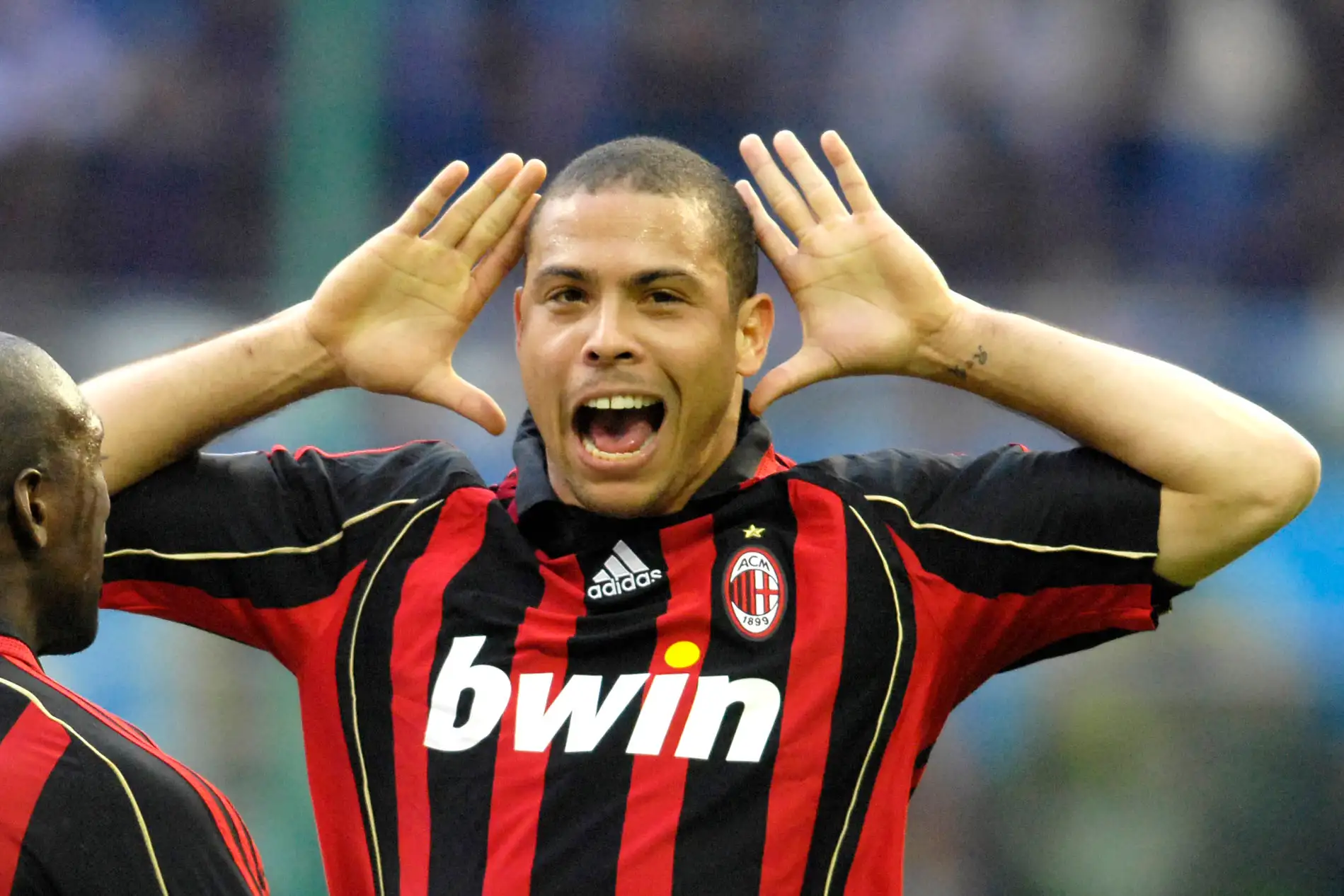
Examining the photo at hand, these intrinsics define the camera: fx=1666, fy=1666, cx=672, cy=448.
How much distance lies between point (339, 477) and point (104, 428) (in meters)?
0.39

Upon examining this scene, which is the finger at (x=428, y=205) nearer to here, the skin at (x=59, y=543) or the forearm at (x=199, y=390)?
the forearm at (x=199, y=390)

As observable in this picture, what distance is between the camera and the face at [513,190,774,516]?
276cm

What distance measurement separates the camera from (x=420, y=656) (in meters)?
2.71

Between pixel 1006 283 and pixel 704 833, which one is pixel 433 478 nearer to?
pixel 704 833

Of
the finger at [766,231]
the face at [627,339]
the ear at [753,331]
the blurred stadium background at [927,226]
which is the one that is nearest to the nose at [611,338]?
the face at [627,339]

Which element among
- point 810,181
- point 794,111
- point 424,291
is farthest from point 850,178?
point 794,111

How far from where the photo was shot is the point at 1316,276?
606 centimetres

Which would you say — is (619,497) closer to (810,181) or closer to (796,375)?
(796,375)

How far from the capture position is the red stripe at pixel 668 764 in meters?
2.50

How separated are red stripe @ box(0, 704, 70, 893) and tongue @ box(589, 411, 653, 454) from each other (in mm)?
1110

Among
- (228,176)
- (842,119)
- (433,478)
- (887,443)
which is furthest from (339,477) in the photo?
(842,119)

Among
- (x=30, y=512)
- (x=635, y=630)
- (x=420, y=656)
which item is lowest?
(x=420, y=656)

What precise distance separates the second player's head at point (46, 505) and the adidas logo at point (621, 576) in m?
0.84

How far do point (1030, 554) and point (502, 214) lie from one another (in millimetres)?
1081
